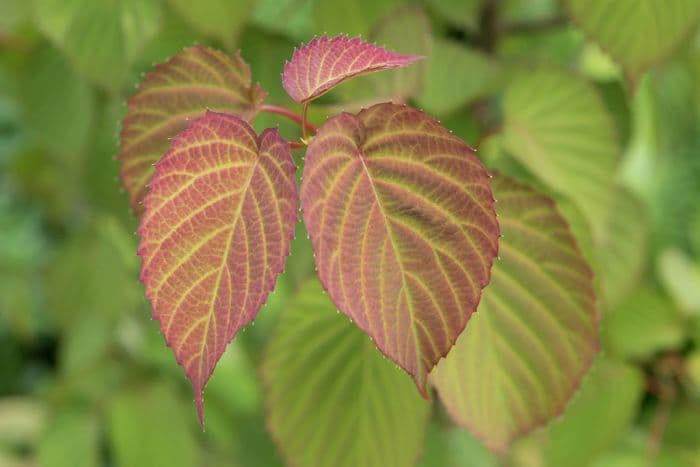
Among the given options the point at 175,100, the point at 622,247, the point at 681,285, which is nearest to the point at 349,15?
the point at 175,100

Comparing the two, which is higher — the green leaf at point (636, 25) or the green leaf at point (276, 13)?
the green leaf at point (636, 25)

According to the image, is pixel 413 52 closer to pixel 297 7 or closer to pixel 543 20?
pixel 297 7

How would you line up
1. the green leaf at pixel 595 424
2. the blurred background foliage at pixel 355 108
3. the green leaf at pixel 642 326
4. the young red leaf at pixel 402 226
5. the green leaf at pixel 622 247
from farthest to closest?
the green leaf at pixel 642 326
the green leaf at pixel 595 424
the green leaf at pixel 622 247
the blurred background foliage at pixel 355 108
the young red leaf at pixel 402 226

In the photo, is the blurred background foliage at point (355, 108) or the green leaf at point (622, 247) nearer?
the blurred background foliage at point (355, 108)

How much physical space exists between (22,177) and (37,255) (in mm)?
649

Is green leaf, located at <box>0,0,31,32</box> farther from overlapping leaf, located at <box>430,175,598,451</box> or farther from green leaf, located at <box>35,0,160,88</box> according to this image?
overlapping leaf, located at <box>430,175,598,451</box>

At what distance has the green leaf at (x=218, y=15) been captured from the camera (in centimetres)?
47

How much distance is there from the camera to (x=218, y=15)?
474 millimetres

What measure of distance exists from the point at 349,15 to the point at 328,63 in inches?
8.8

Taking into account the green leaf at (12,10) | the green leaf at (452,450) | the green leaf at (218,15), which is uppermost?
the green leaf at (218,15)

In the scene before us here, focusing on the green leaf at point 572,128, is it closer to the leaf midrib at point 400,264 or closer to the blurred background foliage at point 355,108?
the blurred background foliage at point 355,108

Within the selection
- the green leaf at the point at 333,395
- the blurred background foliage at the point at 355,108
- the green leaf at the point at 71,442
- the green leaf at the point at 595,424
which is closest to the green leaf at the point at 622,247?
the blurred background foliage at the point at 355,108

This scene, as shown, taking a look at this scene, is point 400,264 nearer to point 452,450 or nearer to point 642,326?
point 452,450

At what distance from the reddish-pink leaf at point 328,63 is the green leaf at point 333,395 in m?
0.15
